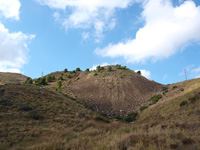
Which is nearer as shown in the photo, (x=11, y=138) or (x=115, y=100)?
(x=11, y=138)

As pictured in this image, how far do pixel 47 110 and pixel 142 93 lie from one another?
29844 millimetres

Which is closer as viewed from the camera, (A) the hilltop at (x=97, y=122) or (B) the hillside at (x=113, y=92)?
(A) the hilltop at (x=97, y=122)

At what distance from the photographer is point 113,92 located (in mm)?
41906

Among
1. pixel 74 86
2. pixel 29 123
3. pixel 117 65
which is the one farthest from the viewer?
pixel 117 65

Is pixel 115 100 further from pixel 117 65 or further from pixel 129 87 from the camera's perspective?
pixel 117 65

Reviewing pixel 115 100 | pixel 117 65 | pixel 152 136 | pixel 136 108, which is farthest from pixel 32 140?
pixel 117 65

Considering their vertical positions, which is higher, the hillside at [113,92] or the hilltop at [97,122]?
the hillside at [113,92]

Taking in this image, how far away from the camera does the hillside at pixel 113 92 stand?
1357 inches

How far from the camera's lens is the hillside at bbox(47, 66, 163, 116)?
34.5 meters

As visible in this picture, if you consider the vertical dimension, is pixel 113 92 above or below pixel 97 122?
above

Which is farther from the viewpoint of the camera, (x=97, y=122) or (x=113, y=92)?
(x=113, y=92)

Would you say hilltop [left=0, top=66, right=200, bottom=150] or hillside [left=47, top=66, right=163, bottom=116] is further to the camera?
hillside [left=47, top=66, right=163, bottom=116]

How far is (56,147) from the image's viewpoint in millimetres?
7336

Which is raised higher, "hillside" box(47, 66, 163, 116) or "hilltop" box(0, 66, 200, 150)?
"hillside" box(47, 66, 163, 116)
